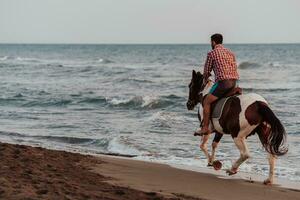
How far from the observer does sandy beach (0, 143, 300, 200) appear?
6.53 metres

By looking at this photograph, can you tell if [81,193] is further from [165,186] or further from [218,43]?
[218,43]

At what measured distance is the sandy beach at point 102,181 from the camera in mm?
6531

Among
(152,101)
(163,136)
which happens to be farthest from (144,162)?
(152,101)

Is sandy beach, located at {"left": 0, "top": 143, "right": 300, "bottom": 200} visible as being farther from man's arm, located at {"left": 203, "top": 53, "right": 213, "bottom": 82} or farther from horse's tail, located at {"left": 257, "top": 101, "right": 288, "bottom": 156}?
man's arm, located at {"left": 203, "top": 53, "right": 213, "bottom": 82}

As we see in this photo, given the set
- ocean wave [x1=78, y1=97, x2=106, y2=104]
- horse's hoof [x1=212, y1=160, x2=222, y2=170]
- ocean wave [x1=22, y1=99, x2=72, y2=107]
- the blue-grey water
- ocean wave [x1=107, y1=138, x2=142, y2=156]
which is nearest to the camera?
horse's hoof [x1=212, y1=160, x2=222, y2=170]

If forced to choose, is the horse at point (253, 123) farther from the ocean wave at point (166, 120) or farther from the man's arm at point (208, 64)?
the ocean wave at point (166, 120)

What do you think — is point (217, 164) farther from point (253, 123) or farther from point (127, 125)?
point (127, 125)

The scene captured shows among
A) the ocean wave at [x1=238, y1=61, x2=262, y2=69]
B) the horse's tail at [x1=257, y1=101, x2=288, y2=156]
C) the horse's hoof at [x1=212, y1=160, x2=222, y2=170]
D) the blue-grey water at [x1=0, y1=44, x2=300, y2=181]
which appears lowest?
the ocean wave at [x1=238, y1=61, x2=262, y2=69]

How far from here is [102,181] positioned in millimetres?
7832

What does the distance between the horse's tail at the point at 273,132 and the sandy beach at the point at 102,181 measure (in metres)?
0.59

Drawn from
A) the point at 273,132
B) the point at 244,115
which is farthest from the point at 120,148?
the point at 273,132

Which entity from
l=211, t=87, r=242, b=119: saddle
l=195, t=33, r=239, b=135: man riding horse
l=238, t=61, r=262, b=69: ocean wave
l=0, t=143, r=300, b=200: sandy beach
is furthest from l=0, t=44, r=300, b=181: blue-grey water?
l=238, t=61, r=262, b=69: ocean wave

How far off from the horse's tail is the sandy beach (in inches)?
23.0

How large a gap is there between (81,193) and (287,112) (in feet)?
48.1
